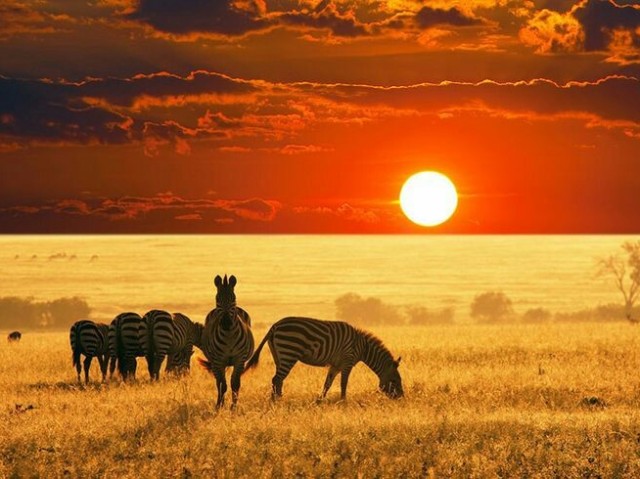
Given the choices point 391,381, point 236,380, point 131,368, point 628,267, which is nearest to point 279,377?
point 236,380

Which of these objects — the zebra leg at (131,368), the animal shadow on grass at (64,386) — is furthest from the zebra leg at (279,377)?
the zebra leg at (131,368)

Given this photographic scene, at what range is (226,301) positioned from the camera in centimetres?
2144

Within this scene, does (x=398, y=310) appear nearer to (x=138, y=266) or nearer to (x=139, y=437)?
(x=138, y=266)

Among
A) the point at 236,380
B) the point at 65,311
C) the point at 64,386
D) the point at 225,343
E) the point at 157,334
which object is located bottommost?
the point at 65,311

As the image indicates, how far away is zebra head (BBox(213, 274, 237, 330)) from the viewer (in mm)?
21344

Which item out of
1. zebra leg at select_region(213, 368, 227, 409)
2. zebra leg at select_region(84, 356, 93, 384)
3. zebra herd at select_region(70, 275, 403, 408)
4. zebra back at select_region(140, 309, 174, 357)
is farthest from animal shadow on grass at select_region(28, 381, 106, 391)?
zebra leg at select_region(213, 368, 227, 409)

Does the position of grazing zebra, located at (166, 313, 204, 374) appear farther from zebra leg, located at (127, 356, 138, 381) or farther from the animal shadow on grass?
the animal shadow on grass

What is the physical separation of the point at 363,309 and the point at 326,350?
98.6m

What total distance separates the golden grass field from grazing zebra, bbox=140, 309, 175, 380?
670mm

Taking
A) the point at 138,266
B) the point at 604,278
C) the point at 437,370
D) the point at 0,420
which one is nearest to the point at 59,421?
the point at 0,420

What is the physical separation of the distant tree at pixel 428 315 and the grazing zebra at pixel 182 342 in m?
77.6

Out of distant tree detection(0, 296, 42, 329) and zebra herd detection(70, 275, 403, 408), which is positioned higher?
zebra herd detection(70, 275, 403, 408)

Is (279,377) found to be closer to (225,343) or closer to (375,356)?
(225,343)

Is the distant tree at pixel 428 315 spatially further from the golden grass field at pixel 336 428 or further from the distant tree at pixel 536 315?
the golden grass field at pixel 336 428
